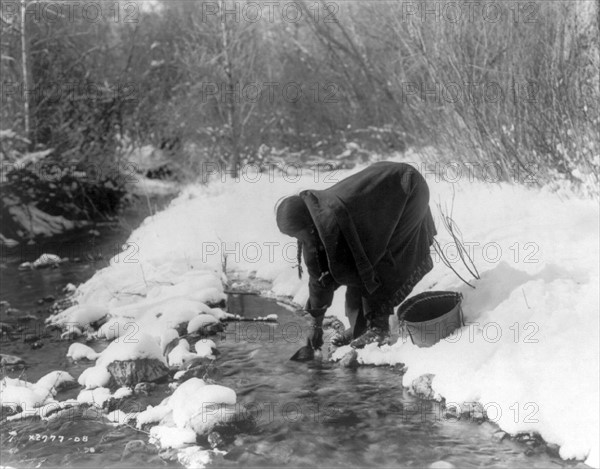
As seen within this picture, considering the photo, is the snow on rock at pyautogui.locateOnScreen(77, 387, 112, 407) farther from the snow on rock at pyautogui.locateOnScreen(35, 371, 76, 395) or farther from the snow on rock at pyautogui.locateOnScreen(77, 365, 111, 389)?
the snow on rock at pyautogui.locateOnScreen(35, 371, 76, 395)

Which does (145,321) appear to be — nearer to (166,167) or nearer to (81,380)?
(81,380)

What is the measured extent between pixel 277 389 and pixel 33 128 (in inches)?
486

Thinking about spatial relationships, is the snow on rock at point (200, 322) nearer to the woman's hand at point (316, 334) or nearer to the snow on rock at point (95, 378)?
the snow on rock at point (95, 378)

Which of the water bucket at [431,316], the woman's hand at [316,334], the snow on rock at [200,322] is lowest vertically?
the snow on rock at [200,322]

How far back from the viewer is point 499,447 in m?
3.45

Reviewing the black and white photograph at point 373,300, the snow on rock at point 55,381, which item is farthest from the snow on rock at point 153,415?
the snow on rock at point 55,381

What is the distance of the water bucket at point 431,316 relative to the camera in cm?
441

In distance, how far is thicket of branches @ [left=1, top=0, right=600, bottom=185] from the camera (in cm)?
690

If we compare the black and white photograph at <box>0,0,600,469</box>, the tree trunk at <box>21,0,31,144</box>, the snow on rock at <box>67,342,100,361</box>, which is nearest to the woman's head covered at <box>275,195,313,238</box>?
the black and white photograph at <box>0,0,600,469</box>

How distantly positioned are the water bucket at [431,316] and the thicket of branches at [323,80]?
2.88 meters

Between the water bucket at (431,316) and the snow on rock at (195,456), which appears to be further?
the water bucket at (431,316)

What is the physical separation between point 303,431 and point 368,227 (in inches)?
57.4

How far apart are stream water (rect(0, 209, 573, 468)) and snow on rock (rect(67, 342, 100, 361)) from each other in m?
0.13

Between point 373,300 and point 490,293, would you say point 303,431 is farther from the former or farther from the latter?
point 490,293
